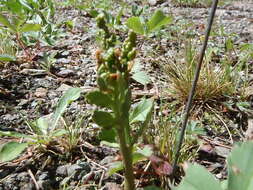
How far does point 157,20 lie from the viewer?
1.63 m

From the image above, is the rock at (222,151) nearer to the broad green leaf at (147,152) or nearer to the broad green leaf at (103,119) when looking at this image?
the broad green leaf at (147,152)

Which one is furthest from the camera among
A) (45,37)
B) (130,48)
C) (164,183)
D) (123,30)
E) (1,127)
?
(123,30)

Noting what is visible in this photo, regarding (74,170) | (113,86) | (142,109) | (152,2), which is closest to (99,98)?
(113,86)

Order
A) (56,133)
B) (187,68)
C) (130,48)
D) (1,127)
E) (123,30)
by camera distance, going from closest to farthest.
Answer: (130,48)
(56,133)
(1,127)
(187,68)
(123,30)

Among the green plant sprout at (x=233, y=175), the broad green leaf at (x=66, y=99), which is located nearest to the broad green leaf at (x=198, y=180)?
the green plant sprout at (x=233, y=175)

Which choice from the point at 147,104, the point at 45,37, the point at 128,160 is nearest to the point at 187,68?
the point at 147,104

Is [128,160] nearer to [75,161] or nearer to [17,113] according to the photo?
[75,161]

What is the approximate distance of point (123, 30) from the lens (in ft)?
7.32

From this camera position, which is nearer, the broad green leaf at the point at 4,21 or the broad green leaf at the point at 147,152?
the broad green leaf at the point at 147,152

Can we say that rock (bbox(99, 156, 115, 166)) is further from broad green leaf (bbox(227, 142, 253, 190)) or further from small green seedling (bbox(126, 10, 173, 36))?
small green seedling (bbox(126, 10, 173, 36))

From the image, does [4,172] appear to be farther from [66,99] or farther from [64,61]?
[64,61]

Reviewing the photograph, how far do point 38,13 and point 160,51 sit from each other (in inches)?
31.8

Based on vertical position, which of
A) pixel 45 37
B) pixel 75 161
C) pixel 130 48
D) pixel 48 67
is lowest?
pixel 75 161

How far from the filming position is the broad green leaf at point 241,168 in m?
0.61
